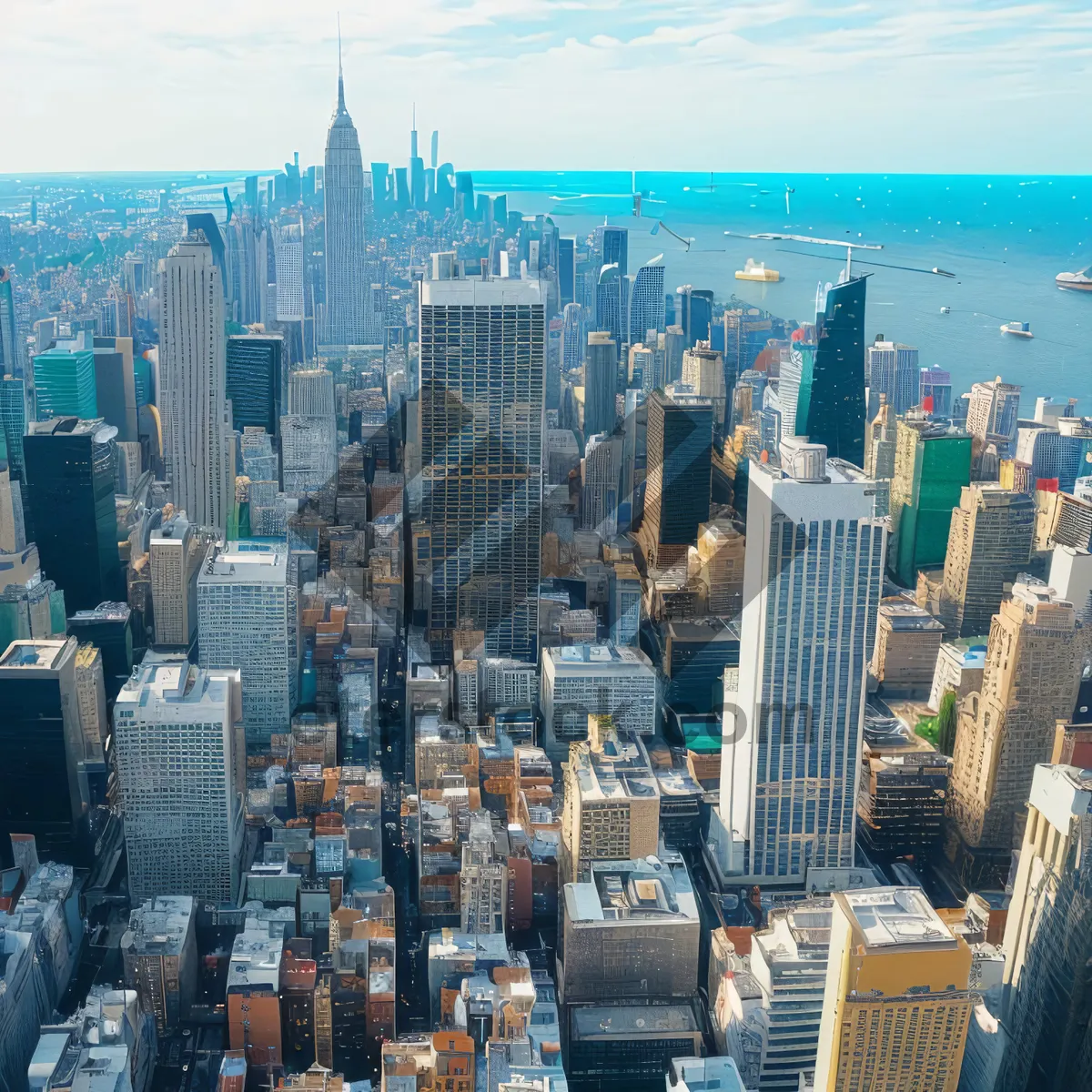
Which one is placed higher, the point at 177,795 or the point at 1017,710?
the point at 1017,710

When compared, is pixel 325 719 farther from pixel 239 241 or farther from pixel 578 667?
pixel 239 241

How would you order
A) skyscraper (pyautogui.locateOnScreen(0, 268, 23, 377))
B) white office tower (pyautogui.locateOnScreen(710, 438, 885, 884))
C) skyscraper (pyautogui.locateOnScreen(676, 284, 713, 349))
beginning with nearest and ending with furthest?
1. white office tower (pyautogui.locateOnScreen(710, 438, 885, 884))
2. skyscraper (pyautogui.locateOnScreen(0, 268, 23, 377))
3. skyscraper (pyautogui.locateOnScreen(676, 284, 713, 349))

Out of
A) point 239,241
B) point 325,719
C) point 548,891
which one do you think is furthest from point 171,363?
point 548,891

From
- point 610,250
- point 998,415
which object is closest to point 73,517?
point 610,250

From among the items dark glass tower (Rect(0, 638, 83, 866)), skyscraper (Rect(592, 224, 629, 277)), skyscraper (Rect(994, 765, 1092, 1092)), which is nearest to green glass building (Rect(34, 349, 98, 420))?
dark glass tower (Rect(0, 638, 83, 866))

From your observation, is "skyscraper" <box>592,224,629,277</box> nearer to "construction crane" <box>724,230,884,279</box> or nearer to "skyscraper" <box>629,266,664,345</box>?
"skyscraper" <box>629,266,664,345</box>

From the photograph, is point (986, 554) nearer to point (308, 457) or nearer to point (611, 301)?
point (611, 301)
